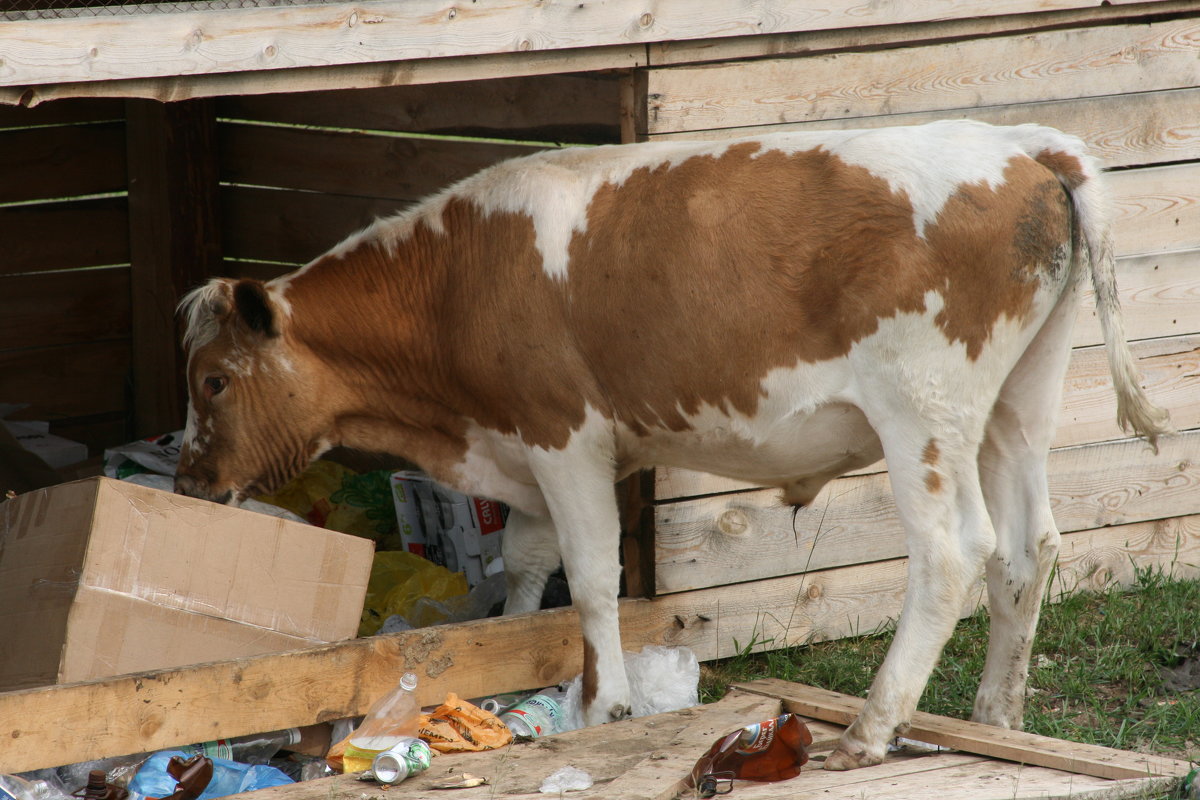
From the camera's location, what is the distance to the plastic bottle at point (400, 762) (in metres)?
3.52

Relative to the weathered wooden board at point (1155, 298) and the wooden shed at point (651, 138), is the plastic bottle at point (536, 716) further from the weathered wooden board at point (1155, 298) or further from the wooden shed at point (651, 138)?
the weathered wooden board at point (1155, 298)

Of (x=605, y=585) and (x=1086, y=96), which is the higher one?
(x=1086, y=96)

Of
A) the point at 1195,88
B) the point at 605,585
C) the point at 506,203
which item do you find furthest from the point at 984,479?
the point at 1195,88

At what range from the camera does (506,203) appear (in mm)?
4027

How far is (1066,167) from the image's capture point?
11.5ft

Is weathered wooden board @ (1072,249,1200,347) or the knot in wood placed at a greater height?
weathered wooden board @ (1072,249,1200,347)

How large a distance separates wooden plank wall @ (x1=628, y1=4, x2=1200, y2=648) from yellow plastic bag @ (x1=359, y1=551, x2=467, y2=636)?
808 mm

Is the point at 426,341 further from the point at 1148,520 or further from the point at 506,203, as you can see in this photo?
the point at 1148,520

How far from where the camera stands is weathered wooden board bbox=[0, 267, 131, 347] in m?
6.75

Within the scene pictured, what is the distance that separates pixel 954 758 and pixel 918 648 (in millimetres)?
415

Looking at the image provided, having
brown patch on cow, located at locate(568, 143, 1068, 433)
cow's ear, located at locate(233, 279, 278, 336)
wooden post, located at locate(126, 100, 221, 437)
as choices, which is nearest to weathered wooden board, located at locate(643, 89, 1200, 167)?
brown patch on cow, located at locate(568, 143, 1068, 433)

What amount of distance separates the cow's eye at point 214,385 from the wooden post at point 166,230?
255 centimetres

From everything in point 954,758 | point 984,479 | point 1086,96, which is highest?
point 1086,96

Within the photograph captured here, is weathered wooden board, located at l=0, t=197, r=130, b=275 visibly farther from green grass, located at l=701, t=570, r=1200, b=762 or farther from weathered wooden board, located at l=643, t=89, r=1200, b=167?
weathered wooden board, located at l=643, t=89, r=1200, b=167
